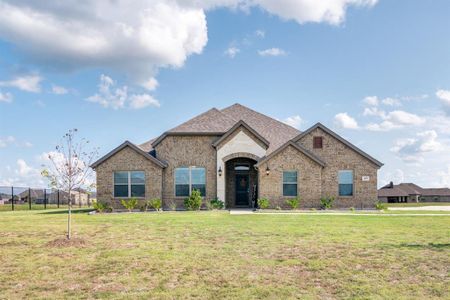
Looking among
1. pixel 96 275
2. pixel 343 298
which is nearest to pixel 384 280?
pixel 343 298

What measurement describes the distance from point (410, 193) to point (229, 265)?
200 feet

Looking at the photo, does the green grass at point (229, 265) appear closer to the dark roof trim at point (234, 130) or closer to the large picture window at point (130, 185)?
the large picture window at point (130, 185)

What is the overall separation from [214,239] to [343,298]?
6434 millimetres

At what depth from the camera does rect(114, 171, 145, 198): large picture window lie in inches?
1112

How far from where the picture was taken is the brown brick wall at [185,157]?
2856 centimetres

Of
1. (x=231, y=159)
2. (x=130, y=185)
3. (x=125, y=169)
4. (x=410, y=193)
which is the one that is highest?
(x=231, y=159)

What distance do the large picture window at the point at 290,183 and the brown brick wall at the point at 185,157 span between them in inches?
187

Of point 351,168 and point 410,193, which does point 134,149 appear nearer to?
point 351,168

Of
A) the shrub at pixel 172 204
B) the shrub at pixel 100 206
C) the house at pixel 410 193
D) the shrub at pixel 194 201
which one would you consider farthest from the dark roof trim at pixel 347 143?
the house at pixel 410 193

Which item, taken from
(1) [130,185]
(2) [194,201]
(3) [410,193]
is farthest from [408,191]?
(1) [130,185]

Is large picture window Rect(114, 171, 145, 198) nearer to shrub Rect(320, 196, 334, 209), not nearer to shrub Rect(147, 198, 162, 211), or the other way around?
shrub Rect(147, 198, 162, 211)

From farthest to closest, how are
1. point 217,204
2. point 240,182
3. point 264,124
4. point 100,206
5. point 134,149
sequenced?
point 264,124 → point 240,182 → point 134,149 → point 217,204 → point 100,206

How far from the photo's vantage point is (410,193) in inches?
2474

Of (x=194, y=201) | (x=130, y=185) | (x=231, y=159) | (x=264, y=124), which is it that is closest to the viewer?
(x=194, y=201)
